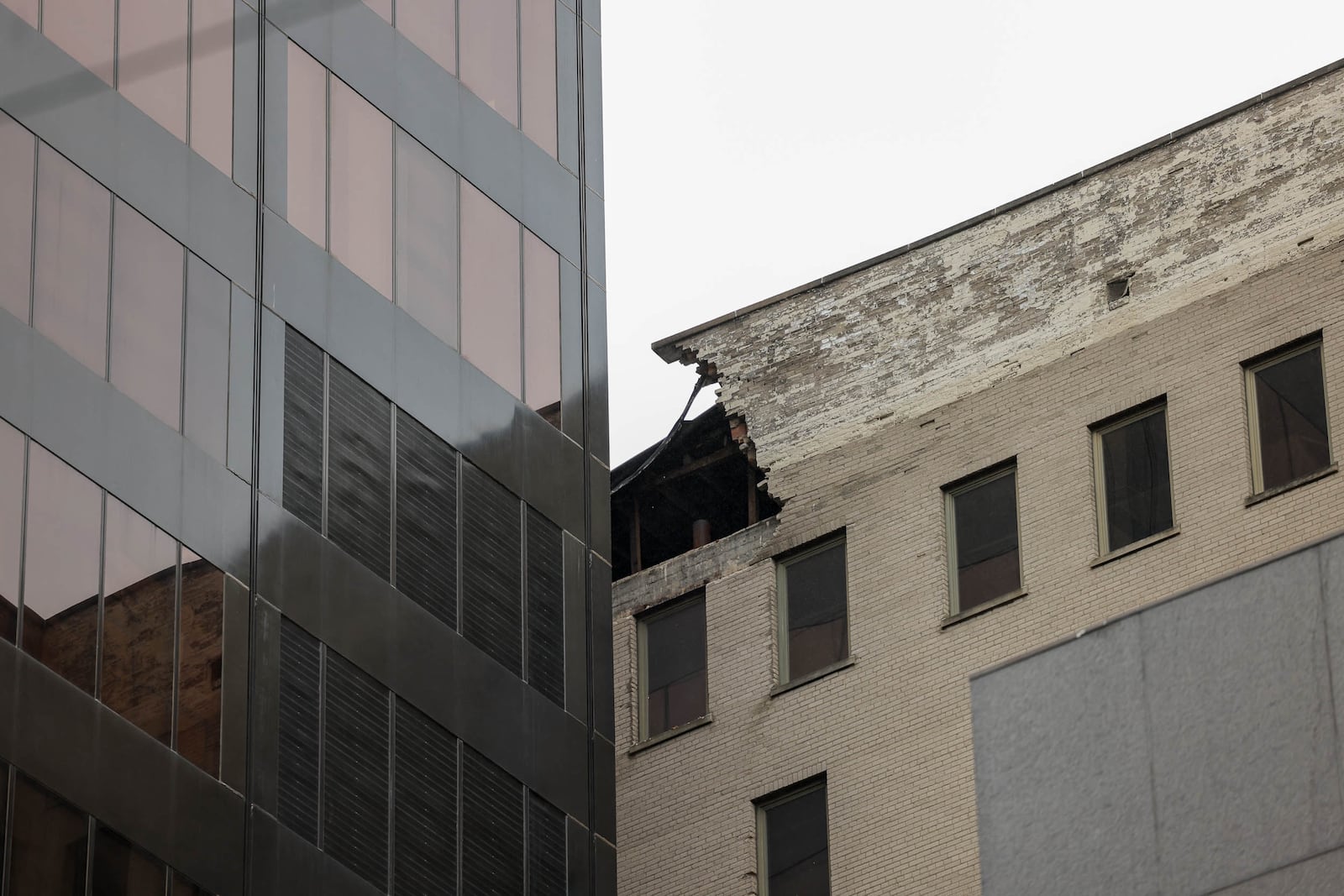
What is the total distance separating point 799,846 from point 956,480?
17.8 feet

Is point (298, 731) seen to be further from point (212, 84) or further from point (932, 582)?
point (932, 582)

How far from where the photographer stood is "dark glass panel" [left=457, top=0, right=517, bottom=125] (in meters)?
30.9

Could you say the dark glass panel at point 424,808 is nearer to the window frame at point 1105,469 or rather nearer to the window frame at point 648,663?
the window frame at point 648,663

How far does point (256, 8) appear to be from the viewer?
27.8m

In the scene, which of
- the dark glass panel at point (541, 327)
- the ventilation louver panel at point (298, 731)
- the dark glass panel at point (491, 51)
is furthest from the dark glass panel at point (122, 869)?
the dark glass panel at point (491, 51)

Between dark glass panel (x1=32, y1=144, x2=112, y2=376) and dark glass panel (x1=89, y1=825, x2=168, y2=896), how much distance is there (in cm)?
472

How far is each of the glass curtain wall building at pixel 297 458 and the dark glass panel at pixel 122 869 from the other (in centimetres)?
6

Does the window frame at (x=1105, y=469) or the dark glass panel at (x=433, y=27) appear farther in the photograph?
the window frame at (x=1105, y=469)

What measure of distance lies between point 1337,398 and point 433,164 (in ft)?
37.0

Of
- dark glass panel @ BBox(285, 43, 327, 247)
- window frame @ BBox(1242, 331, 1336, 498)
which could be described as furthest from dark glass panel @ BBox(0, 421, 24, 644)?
window frame @ BBox(1242, 331, 1336, 498)

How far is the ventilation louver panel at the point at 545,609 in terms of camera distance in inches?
1136

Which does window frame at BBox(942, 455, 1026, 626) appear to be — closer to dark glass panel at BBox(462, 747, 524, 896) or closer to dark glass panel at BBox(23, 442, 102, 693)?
dark glass panel at BBox(462, 747, 524, 896)

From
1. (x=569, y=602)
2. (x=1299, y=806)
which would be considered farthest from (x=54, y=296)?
(x=1299, y=806)

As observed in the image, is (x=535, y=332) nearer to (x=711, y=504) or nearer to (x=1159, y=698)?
(x=711, y=504)
